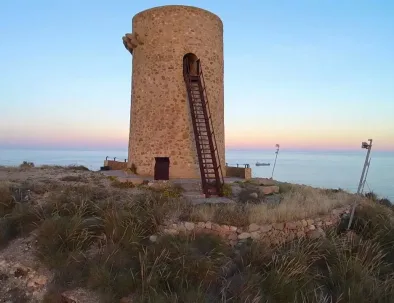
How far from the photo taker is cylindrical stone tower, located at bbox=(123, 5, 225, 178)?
14508 millimetres

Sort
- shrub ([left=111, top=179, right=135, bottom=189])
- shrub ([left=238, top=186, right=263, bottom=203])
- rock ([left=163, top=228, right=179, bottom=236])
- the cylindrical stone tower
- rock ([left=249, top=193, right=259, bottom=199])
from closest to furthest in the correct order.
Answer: rock ([left=163, top=228, right=179, bottom=236]) < shrub ([left=238, top=186, right=263, bottom=203]) < rock ([left=249, top=193, right=259, bottom=199]) < shrub ([left=111, top=179, right=135, bottom=189]) < the cylindrical stone tower

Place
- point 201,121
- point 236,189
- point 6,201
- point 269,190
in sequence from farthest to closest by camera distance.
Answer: point 201,121, point 269,190, point 236,189, point 6,201

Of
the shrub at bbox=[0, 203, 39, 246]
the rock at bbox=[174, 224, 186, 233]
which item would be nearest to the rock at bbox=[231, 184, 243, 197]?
the rock at bbox=[174, 224, 186, 233]

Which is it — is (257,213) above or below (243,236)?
above

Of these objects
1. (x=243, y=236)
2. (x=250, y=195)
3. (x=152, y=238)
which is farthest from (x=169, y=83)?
(x=152, y=238)

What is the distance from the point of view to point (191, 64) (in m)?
15.5

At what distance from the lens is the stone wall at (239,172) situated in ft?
53.3

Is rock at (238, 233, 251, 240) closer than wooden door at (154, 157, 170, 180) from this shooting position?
Yes

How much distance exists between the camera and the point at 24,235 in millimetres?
8055

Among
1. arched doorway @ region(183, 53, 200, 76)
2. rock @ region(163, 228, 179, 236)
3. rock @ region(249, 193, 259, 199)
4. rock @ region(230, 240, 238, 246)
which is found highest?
arched doorway @ region(183, 53, 200, 76)

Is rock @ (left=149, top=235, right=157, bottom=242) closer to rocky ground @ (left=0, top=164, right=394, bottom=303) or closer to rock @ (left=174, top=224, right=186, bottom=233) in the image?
rocky ground @ (left=0, top=164, right=394, bottom=303)

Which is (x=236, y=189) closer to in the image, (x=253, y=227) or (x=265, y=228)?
(x=265, y=228)

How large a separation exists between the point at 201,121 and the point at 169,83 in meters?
2.04

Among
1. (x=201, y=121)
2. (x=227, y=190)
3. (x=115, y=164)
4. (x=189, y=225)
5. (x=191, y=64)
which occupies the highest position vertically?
Result: (x=191, y=64)
